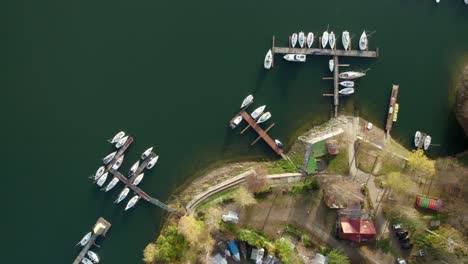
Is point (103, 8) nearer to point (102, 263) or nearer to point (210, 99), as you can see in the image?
point (210, 99)

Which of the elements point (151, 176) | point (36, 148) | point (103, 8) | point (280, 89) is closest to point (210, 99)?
point (280, 89)

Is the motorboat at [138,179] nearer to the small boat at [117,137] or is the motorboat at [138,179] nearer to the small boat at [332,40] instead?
the small boat at [117,137]

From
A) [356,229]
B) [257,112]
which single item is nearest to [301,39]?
[257,112]

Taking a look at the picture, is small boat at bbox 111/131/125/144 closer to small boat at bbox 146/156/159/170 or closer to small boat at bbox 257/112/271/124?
small boat at bbox 146/156/159/170

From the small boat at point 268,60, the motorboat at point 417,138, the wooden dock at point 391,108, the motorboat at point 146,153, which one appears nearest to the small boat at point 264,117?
the small boat at point 268,60

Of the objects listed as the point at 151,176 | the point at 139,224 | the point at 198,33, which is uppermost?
the point at 198,33

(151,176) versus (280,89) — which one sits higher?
(280,89)
